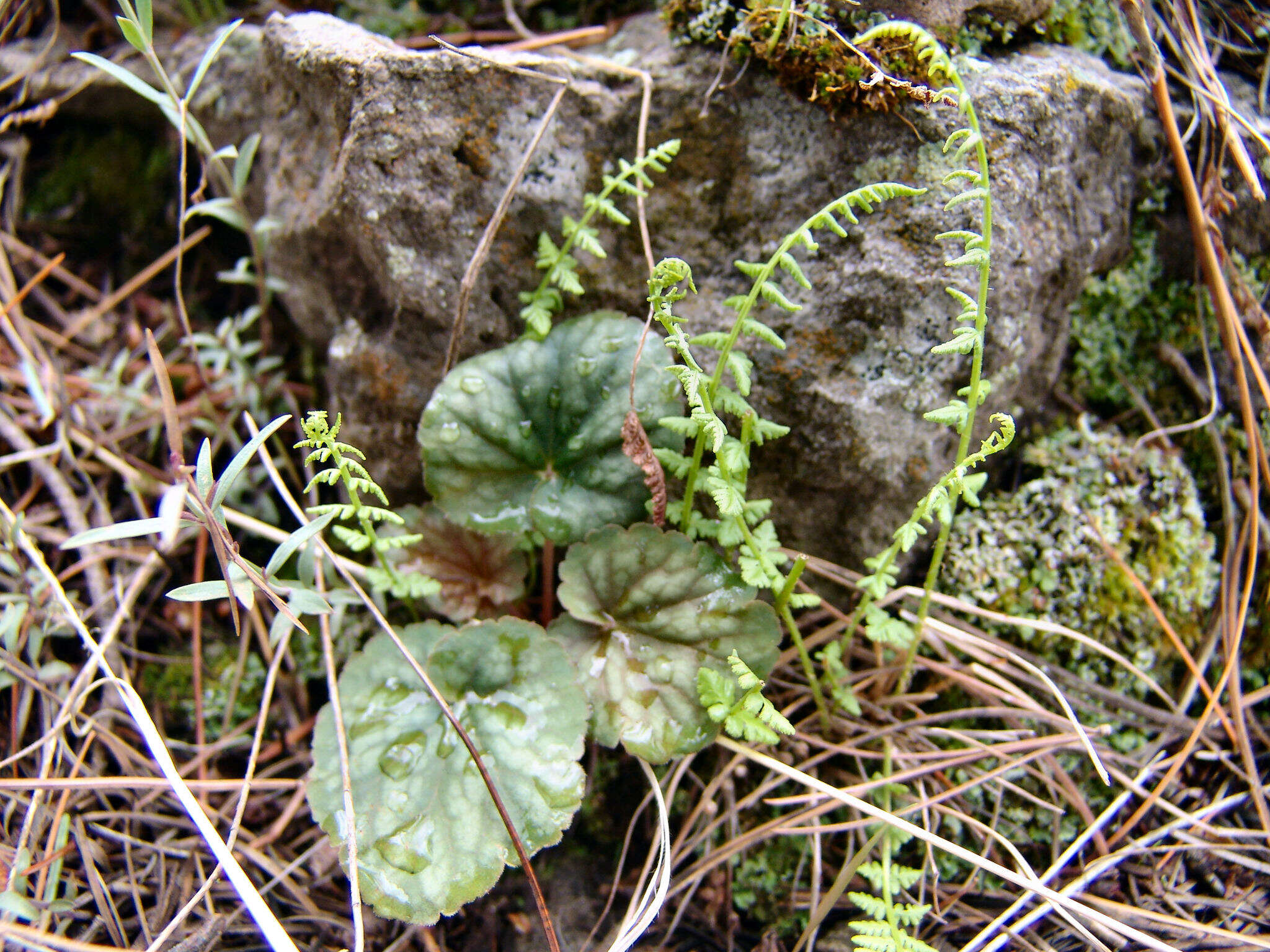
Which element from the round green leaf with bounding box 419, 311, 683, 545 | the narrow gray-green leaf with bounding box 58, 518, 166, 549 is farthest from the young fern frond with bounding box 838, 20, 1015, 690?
the narrow gray-green leaf with bounding box 58, 518, 166, 549

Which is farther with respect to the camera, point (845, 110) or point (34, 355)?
point (34, 355)

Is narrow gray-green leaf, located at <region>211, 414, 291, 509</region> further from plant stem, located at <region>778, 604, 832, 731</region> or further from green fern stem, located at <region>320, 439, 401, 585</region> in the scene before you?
plant stem, located at <region>778, 604, 832, 731</region>

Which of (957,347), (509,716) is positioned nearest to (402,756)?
(509,716)

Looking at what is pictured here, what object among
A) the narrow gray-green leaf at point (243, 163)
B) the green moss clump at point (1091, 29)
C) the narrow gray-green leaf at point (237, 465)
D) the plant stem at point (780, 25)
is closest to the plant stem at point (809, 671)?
the narrow gray-green leaf at point (237, 465)

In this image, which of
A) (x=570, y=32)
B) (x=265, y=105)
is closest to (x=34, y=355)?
(x=265, y=105)

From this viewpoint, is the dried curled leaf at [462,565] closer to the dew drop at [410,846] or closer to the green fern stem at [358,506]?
the green fern stem at [358,506]

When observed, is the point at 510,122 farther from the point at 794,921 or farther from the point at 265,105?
the point at 794,921
